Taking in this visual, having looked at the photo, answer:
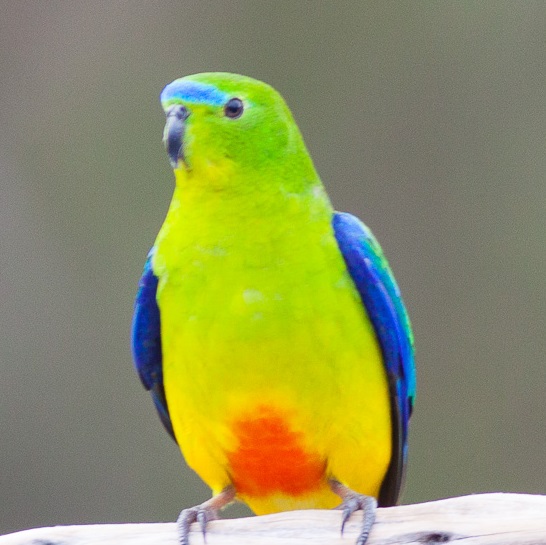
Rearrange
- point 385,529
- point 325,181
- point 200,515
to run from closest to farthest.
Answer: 1. point 385,529
2. point 200,515
3. point 325,181

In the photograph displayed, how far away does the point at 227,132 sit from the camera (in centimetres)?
181

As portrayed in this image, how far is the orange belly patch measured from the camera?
187 centimetres

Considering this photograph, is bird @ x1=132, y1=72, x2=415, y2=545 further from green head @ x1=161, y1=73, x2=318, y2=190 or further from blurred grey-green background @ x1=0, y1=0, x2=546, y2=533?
blurred grey-green background @ x1=0, y1=0, x2=546, y2=533

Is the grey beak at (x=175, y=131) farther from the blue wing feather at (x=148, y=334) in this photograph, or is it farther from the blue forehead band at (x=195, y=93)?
the blue wing feather at (x=148, y=334)

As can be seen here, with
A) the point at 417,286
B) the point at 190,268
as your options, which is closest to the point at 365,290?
the point at 190,268

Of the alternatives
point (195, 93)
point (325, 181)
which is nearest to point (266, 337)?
point (195, 93)

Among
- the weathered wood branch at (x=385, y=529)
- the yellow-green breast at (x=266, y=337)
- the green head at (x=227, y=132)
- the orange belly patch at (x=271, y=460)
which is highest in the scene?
the green head at (x=227, y=132)

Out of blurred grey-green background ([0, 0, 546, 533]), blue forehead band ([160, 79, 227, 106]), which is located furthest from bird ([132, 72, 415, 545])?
blurred grey-green background ([0, 0, 546, 533])

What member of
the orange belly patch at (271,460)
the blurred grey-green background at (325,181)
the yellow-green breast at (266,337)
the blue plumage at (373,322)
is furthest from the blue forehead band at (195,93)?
the blurred grey-green background at (325,181)

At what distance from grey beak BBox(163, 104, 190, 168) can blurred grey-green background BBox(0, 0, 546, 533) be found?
1.89 metres

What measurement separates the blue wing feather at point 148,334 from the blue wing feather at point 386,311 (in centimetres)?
41

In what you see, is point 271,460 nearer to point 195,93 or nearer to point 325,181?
point 195,93

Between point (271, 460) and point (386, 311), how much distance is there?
0.39m

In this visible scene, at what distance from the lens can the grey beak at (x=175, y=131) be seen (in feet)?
5.78
